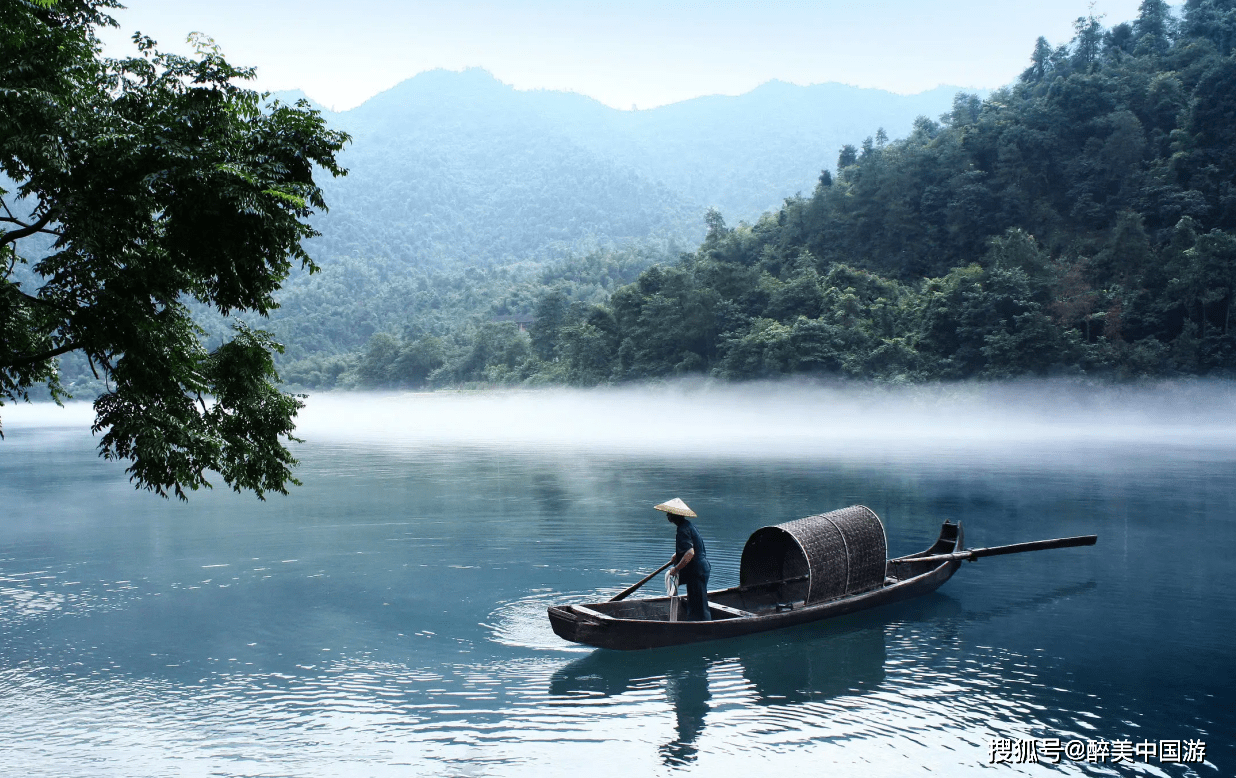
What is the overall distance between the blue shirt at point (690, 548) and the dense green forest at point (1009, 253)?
4488 cm

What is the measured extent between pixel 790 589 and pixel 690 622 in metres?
3.00

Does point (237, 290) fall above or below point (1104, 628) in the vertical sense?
above

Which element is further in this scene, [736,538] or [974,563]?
[736,538]

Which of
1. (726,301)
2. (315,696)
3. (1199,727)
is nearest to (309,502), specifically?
(315,696)

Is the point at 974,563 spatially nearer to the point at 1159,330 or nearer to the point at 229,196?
the point at 229,196

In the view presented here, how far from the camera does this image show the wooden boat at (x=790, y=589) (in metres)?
10.8

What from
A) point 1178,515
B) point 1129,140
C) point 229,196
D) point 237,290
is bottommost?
point 1178,515

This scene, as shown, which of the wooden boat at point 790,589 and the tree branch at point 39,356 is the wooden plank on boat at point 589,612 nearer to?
the wooden boat at point 790,589

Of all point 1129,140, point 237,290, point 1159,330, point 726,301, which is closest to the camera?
point 237,290

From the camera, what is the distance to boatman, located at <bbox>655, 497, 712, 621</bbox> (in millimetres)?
11156

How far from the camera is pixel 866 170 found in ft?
233

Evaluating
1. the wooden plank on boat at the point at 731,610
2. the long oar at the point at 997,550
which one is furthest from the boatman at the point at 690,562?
the long oar at the point at 997,550

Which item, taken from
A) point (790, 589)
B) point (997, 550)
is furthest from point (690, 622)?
point (997, 550)

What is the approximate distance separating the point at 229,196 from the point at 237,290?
1037mm
